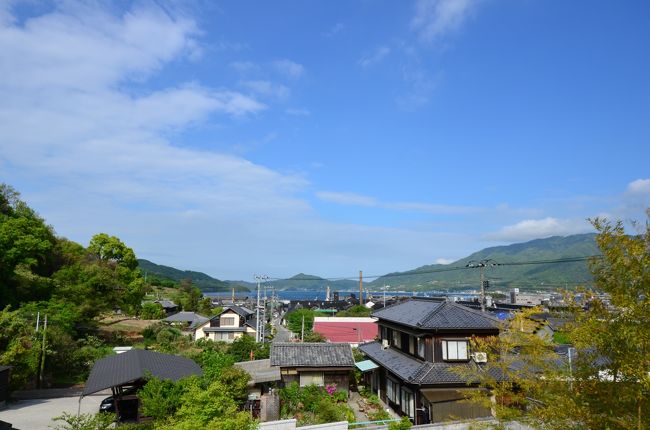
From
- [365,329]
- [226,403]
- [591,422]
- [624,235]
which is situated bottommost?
[365,329]

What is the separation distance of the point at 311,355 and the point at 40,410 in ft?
54.5

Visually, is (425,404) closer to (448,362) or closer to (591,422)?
(448,362)

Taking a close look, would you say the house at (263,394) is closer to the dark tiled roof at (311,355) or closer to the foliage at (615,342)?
the dark tiled roof at (311,355)

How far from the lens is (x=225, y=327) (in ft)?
181

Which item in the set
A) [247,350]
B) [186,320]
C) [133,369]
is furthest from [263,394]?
[186,320]

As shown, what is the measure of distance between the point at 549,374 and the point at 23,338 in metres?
30.6

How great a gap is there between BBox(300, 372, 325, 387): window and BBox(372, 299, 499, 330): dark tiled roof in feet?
20.5

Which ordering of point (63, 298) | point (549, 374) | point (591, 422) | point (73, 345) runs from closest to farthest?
1. point (591, 422)
2. point (549, 374)
3. point (73, 345)
4. point (63, 298)

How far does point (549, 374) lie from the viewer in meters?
9.78

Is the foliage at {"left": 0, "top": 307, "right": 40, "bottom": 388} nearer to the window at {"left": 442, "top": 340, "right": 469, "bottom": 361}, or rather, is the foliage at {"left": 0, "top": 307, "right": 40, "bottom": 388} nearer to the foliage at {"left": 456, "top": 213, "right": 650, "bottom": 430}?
the window at {"left": 442, "top": 340, "right": 469, "bottom": 361}

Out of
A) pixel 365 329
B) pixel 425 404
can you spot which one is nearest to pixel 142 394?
pixel 425 404

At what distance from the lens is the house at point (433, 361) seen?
2069cm

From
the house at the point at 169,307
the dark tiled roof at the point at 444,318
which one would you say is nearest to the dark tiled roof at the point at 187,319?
the house at the point at 169,307

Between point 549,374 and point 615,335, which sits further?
point 549,374
